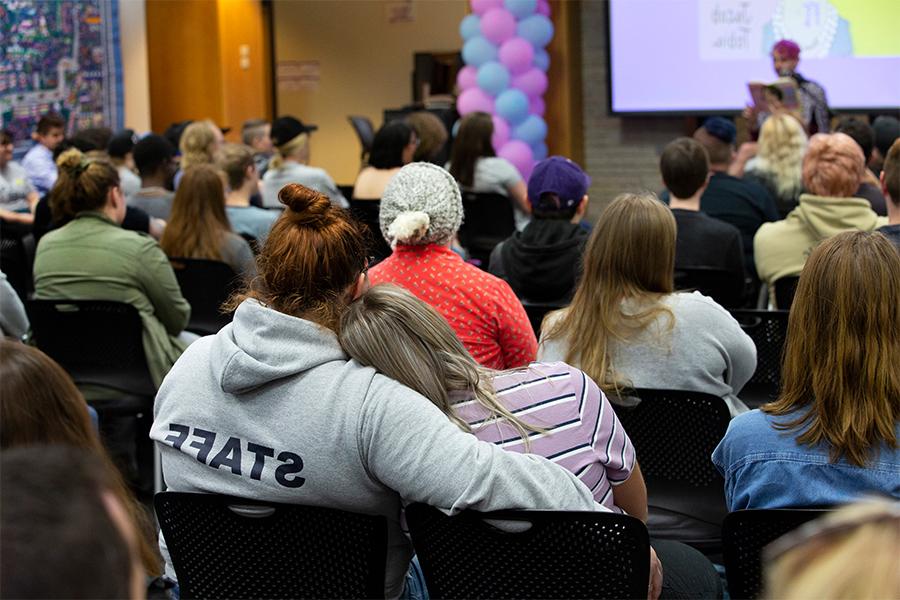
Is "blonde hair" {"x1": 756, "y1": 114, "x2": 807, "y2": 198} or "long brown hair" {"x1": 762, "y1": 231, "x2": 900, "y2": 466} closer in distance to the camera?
"long brown hair" {"x1": 762, "y1": 231, "x2": 900, "y2": 466}

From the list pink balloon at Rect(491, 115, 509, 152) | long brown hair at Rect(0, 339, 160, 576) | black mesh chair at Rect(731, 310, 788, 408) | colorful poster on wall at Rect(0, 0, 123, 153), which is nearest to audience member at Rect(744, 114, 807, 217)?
black mesh chair at Rect(731, 310, 788, 408)

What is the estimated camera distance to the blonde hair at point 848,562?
2.15 feet

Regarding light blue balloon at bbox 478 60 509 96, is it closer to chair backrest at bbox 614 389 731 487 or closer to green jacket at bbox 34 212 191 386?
green jacket at bbox 34 212 191 386

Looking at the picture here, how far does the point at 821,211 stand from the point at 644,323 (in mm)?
1583

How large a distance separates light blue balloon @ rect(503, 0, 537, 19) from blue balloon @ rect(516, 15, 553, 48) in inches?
2.1

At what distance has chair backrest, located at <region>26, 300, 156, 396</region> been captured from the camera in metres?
3.73

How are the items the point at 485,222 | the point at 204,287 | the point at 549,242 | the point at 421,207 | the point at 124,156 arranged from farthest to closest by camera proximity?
the point at 124,156
the point at 485,222
the point at 204,287
the point at 549,242
the point at 421,207

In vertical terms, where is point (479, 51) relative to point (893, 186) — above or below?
above

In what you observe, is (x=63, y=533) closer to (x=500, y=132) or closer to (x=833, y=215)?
(x=833, y=215)

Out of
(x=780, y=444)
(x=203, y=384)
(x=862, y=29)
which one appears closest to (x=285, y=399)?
(x=203, y=384)

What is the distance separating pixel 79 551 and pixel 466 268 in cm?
230

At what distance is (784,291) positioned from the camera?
3838mm

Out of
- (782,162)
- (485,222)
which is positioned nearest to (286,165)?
(485,222)

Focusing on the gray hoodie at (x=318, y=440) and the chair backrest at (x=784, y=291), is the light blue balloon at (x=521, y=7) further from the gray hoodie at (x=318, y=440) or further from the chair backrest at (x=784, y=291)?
the gray hoodie at (x=318, y=440)
